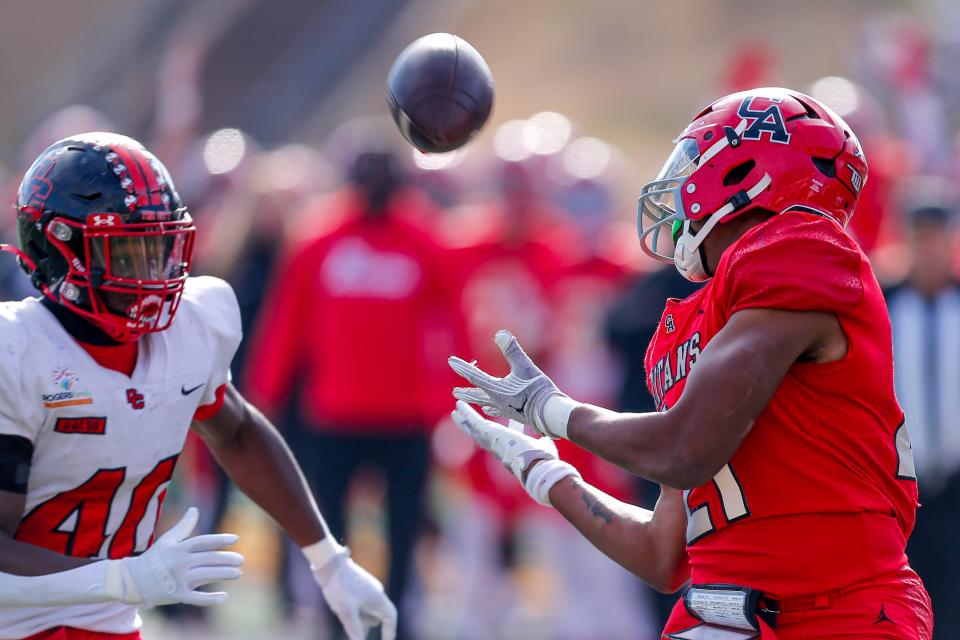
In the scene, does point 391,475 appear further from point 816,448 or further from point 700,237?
point 816,448

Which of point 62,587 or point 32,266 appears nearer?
point 62,587

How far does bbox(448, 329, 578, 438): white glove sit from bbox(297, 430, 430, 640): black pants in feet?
12.1

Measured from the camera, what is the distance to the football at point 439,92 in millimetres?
3762

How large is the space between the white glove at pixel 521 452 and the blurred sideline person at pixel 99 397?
0.66 m

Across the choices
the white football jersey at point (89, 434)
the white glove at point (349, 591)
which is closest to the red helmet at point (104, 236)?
the white football jersey at point (89, 434)

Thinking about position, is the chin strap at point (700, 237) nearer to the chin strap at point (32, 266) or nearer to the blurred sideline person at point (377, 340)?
the chin strap at point (32, 266)

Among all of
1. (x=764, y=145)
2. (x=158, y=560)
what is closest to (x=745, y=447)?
(x=764, y=145)

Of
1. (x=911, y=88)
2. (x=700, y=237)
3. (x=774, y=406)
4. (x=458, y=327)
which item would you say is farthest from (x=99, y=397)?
(x=911, y=88)

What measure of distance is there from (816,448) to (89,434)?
1.62 meters

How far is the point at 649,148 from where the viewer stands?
19766mm

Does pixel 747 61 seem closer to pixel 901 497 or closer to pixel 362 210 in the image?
pixel 362 210

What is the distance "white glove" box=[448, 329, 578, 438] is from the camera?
3182 millimetres

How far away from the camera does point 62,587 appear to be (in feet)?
10.2

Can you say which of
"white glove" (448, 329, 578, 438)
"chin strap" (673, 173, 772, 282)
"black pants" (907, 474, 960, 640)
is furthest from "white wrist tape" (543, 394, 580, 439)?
"black pants" (907, 474, 960, 640)
